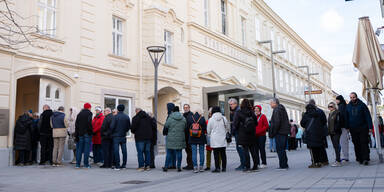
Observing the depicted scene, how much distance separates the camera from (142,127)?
10.1m

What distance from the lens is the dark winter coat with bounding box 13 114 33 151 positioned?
11.1m

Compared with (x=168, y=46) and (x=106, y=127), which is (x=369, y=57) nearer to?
(x=106, y=127)

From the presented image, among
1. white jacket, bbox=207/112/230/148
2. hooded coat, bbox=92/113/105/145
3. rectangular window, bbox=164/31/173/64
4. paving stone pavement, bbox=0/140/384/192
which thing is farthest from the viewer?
rectangular window, bbox=164/31/173/64

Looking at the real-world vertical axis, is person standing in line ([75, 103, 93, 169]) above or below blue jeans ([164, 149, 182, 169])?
above

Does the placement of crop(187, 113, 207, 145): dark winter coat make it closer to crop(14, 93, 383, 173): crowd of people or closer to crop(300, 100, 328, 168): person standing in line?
crop(14, 93, 383, 173): crowd of people

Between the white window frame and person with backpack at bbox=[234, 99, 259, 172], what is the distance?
8.85 m

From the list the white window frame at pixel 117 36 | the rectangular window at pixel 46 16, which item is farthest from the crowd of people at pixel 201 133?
the white window frame at pixel 117 36

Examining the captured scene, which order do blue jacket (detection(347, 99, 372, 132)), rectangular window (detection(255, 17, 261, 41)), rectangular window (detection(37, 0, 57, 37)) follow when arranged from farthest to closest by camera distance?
rectangular window (detection(255, 17, 261, 41)) < rectangular window (detection(37, 0, 57, 37)) < blue jacket (detection(347, 99, 372, 132))

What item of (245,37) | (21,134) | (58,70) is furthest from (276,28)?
(21,134)

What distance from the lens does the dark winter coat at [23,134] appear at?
11.1 m

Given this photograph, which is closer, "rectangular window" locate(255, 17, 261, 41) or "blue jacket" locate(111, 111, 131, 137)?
"blue jacket" locate(111, 111, 131, 137)

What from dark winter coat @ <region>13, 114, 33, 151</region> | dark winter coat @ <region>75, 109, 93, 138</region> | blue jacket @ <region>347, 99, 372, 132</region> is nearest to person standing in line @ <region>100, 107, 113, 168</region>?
dark winter coat @ <region>75, 109, 93, 138</region>

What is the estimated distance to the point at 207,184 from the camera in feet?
23.6

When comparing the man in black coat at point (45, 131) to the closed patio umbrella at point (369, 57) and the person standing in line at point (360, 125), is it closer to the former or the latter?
the person standing in line at point (360, 125)
